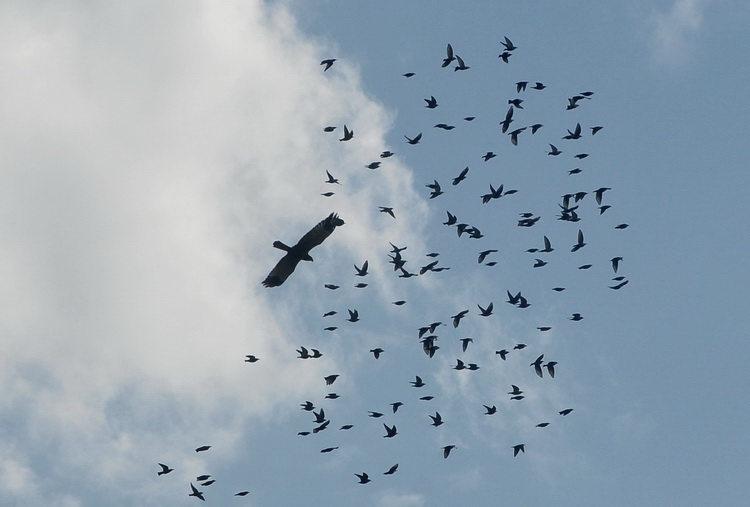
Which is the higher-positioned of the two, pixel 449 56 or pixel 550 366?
pixel 449 56

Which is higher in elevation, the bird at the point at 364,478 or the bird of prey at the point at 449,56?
the bird of prey at the point at 449,56

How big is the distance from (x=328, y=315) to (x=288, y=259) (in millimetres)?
8699

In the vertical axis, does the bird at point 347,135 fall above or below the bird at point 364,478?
above

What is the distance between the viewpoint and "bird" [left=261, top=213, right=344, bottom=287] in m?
66.4

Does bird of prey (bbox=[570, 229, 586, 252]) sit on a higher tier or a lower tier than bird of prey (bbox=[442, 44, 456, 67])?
lower

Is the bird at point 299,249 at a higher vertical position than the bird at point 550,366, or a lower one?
higher

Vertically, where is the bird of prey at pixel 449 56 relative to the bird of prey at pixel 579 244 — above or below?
above

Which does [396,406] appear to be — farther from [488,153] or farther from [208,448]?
[488,153]

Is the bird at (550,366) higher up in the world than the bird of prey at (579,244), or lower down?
lower down

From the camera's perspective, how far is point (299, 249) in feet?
221

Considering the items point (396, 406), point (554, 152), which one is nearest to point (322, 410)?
point (396, 406)

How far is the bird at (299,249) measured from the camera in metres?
66.4

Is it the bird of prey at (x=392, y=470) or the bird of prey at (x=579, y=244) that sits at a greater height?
the bird of prey at (x=579, y=244)

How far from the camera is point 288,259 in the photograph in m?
67.9
